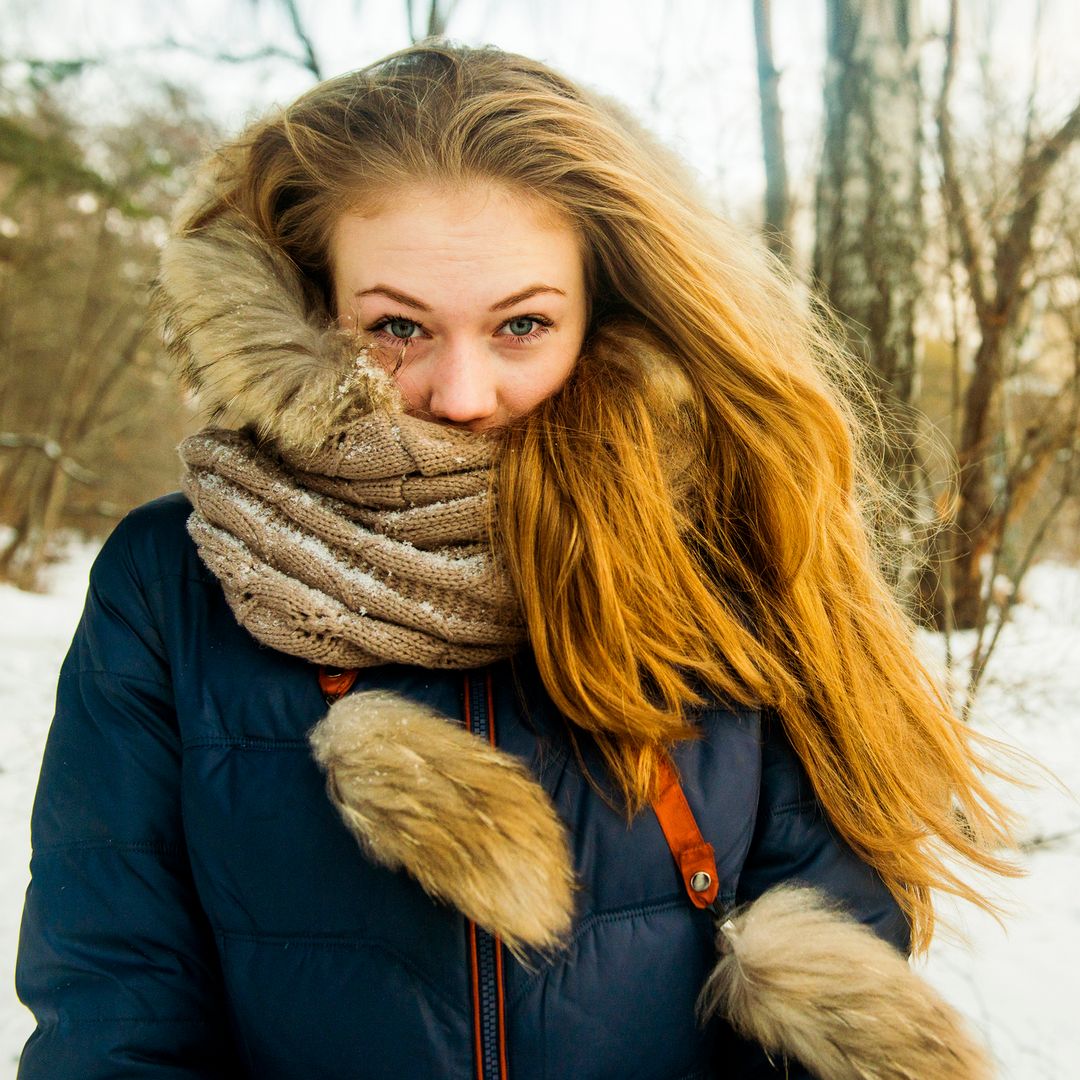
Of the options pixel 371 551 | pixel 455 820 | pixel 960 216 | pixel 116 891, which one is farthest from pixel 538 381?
pixel 960 216

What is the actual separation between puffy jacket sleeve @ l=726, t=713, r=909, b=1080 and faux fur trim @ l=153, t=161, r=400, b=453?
2.90 feet

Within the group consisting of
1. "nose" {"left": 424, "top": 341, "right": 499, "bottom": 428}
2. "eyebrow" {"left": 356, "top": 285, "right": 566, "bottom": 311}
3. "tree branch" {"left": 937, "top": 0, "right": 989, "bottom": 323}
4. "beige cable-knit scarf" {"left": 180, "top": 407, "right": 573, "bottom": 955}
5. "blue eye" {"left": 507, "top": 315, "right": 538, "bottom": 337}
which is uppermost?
"tree branch" {"left": 937, "top": 0, "right": 989, "bottom": 323}

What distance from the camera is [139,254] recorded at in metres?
13.3

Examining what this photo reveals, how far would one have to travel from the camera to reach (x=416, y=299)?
1387 mm

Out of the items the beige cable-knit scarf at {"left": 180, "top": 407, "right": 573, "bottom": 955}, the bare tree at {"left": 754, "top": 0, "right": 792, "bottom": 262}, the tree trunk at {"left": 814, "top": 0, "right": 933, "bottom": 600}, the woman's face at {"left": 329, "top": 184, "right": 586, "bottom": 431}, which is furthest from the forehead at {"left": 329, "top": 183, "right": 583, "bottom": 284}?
the bare tree at {"left": 754, "top": 0, "right": 792, "bottom": 262}

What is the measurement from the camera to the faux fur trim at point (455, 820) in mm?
1139

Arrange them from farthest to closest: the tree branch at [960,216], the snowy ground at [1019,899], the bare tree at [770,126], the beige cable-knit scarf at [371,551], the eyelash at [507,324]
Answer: the bare tree at [770,126] < the tree branch at [960,216] < the snowy ground at [1019,899] < the eyelash at [507,324] < the beige cable-knit scarf at [371,551]

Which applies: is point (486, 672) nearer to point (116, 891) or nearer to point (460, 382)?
point (460, 382)

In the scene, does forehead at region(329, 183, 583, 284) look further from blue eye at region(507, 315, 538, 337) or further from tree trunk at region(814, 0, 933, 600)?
tree trunk at region(814, 0, 933, 600)

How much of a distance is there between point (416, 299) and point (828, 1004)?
4.11 feet

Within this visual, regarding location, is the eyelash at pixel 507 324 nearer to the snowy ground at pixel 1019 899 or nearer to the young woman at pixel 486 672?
the young woman at pixel 486 672

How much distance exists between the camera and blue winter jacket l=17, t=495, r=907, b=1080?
3.91 feet

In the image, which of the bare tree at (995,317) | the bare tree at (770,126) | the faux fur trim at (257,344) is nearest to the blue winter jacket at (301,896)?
the faux fur trim at (257,344)

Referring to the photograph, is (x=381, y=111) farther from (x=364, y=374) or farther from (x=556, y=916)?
(x=556, y=916)
